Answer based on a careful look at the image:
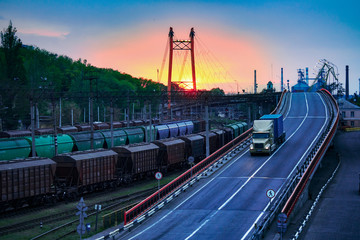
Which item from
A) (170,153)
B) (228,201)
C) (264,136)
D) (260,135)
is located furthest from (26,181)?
(264,136)

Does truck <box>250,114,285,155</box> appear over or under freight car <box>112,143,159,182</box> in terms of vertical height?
over

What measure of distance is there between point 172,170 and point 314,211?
24895 millimetres

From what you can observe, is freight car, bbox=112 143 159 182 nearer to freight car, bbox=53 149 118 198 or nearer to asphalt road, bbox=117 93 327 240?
freight car, bbox=53 149 118 198

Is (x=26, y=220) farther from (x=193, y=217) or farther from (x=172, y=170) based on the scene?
(x=172, y=170)

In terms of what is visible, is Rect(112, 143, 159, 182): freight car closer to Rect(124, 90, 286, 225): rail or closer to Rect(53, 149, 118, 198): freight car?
Rect(53, 149, 118, 198): freight car

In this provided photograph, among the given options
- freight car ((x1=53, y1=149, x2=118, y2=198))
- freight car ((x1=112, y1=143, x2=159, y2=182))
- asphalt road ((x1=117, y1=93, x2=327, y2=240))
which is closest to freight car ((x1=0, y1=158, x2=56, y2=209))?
freight car ((x1=53, y1=149, x2=118, y2=198))

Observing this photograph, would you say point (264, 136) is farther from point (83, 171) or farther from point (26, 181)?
point (26, 181)

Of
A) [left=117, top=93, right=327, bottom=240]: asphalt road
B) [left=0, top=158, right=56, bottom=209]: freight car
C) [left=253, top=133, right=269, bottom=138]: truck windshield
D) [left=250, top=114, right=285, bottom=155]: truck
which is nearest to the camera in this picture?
[left=117, top=93, right=327, bottom=240]: asphalt road

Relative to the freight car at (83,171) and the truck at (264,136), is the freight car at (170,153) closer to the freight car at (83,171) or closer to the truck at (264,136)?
the truck at (264,136)

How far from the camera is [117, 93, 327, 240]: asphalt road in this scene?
90.0ft

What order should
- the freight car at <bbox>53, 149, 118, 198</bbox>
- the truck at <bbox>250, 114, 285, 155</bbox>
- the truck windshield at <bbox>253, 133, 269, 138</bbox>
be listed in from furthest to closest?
the truck windshield at <bbox>253, 133, 269, 138</bbox>
the truck at <bbox>250, 114, 285, 155</bbox>
the freight car at <bbox>53, 149, 118, 198</bbox>

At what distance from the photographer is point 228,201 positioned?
110 feet

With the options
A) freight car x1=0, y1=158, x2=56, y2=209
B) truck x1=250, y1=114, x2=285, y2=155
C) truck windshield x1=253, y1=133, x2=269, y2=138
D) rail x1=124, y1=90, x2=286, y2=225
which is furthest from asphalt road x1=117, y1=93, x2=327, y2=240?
freight car x1=0, y1=158, x2=56, y2=209

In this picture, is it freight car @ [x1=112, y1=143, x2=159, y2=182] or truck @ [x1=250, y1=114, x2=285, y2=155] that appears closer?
freight car @ [x1=112, y1=143, x2=159, y2=182]
